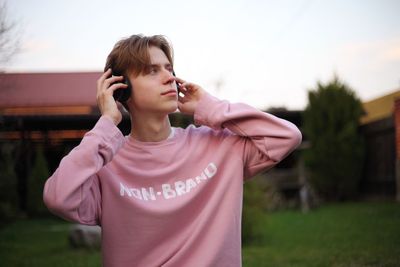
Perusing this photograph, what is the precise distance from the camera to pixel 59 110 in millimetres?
18453

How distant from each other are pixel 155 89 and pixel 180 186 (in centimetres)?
45

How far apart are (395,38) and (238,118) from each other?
6.15 metres

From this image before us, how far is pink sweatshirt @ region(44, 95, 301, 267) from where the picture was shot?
1.91 meters

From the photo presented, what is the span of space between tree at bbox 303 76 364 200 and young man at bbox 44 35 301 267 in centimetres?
1287

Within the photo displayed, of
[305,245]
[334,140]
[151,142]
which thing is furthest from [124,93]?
[334,140]

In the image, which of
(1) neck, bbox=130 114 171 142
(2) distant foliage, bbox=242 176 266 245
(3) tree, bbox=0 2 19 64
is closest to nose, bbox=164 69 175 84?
(1) neck, bbox=130 114 171 142

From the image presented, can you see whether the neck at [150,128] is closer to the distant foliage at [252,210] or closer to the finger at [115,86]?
the finger at [115,86]

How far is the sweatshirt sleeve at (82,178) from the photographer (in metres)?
1.71

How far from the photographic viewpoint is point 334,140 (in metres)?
14.4

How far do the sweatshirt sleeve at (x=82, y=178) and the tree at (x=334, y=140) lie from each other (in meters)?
13.2

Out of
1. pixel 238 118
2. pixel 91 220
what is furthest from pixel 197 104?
pixel 91 220

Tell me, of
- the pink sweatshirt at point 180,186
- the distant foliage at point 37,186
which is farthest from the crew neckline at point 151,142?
the distant foliage at point 37,186

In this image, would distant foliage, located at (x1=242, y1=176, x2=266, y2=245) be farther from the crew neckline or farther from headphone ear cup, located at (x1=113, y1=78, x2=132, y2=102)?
headphone ear cup, located at (x1=113, y1=78, x2=132, y2=102)

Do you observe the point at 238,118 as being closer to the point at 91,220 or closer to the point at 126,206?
the point at 126,206
